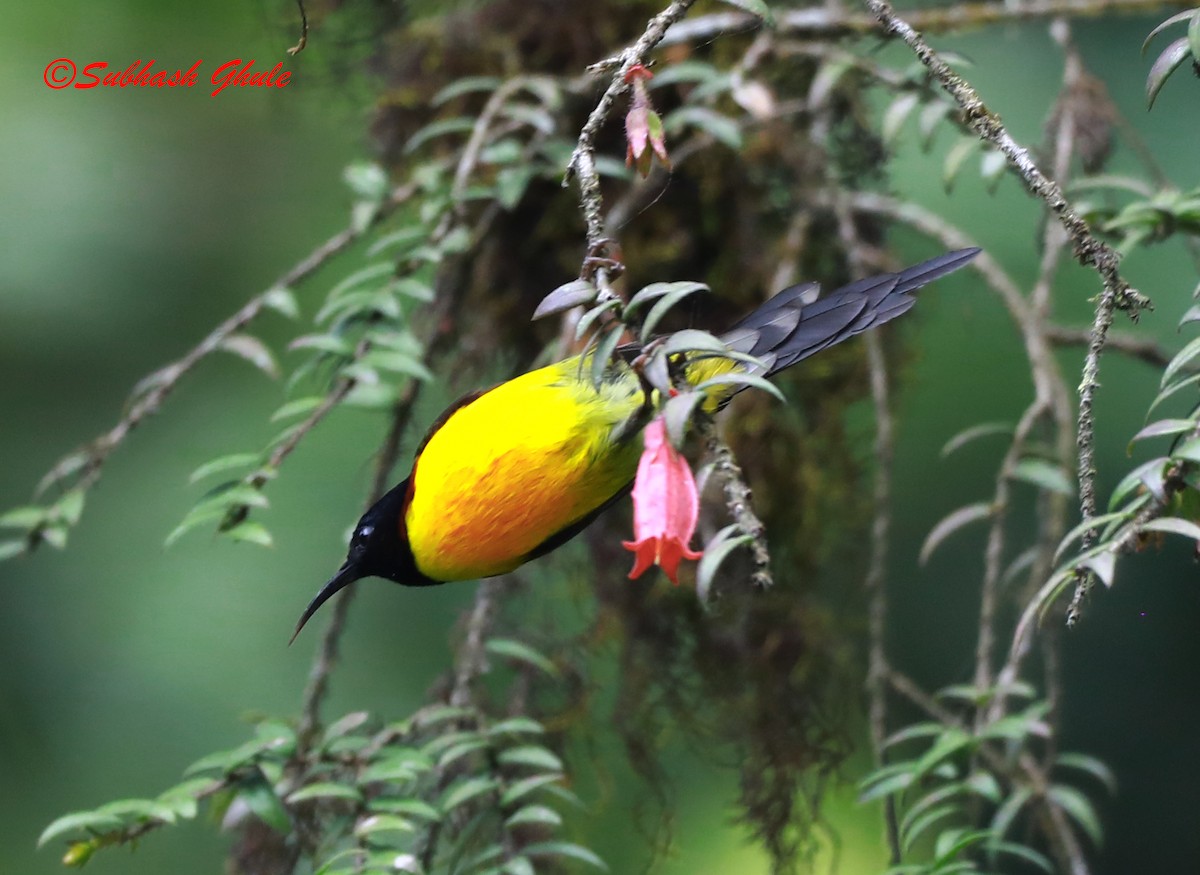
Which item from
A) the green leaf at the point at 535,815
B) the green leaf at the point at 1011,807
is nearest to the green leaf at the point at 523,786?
the green leaf at the point at 535,815

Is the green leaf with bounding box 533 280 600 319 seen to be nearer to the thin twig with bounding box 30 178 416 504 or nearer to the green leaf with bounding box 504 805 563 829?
the green leaf with bounding box 504 805 563 829

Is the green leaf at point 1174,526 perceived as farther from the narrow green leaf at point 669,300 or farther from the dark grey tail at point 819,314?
the narrow green leaf at point 669,300

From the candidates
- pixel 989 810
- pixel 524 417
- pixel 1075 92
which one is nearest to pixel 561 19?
pixel 1075 92

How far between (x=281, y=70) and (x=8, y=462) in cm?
98

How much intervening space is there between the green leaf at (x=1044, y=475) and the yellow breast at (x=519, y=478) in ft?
→ 1.58

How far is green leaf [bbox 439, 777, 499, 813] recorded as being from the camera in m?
1.10

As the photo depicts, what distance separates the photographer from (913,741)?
199cm

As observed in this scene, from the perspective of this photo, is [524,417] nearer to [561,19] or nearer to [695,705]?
[695,705]

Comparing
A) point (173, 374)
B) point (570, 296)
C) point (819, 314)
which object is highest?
point (173, 374)

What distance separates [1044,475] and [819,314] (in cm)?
46

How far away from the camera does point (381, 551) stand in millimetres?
1035

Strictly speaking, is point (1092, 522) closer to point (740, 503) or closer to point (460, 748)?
point (740, 503)
